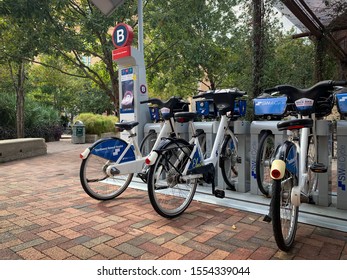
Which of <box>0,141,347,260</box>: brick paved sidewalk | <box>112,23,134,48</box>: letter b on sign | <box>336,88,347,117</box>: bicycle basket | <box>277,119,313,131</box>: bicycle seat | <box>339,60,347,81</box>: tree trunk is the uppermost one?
<box>339,60,347,81</box>: tree trunk

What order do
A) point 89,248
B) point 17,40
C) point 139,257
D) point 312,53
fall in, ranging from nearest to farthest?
point 139,257 < point 89,248 < point 17,40 < point 312,53

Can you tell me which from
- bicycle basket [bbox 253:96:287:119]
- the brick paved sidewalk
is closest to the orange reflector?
the brick paved sidewalk

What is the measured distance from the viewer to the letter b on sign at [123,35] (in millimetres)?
4762

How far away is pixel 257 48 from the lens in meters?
6.36

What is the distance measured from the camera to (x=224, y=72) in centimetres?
1063

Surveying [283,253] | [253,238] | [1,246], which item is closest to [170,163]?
[253,238]

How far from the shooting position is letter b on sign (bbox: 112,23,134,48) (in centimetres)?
476

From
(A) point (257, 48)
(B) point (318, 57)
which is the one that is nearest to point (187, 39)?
(A) point (257, 48)

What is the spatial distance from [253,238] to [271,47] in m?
5.04

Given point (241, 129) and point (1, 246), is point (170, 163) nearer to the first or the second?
point (241, 129)

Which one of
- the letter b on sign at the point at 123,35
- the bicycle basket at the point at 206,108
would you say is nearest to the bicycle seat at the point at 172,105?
the bicycle basket at the point at 206,108

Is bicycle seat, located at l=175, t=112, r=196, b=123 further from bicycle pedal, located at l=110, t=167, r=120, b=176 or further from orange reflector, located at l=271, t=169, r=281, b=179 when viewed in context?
orange reflector, located at l=271, t=169, r=281, b=179

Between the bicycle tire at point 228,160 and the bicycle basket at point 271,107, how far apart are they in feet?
1.72

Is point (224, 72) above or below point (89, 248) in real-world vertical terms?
above
